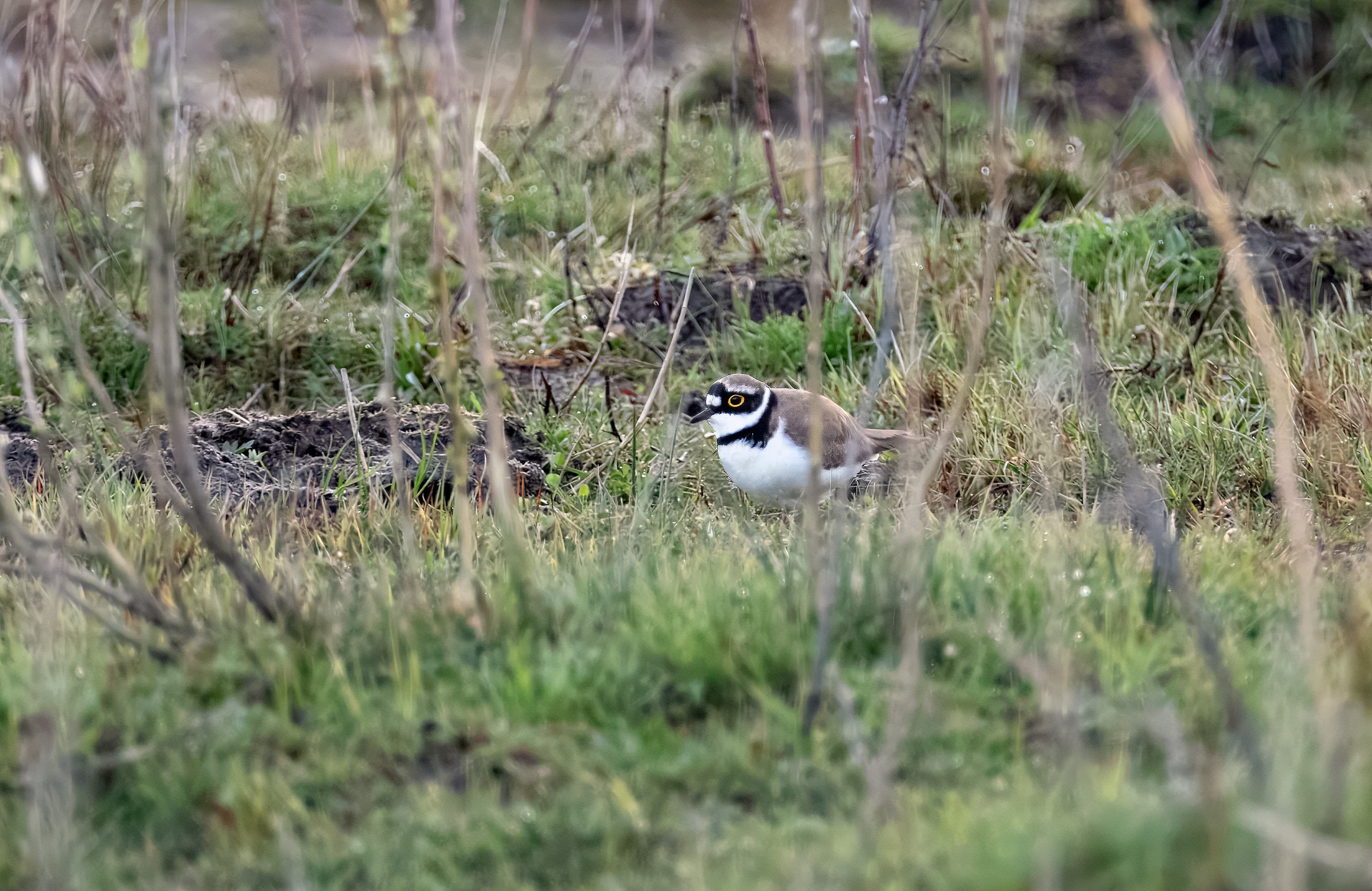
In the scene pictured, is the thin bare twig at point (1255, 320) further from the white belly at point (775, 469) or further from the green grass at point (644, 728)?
the white belly at point (775, 469)

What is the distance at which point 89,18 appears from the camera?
14.8 ft

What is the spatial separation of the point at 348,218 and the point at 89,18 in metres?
2.54

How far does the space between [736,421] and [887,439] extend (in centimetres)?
76

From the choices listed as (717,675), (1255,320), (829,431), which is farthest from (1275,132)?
(717,675)

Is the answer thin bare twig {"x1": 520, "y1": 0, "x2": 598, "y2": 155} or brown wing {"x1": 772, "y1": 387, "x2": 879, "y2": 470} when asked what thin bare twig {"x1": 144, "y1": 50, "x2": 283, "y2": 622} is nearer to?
brown wing {"x1": 772, "y1": 387, "x2": 879, "y2": 470}

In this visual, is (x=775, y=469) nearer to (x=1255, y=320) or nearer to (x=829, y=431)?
(x=829, y=431)

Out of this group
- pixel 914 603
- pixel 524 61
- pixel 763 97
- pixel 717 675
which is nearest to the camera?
pixel 914 603

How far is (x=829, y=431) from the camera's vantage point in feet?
14.3

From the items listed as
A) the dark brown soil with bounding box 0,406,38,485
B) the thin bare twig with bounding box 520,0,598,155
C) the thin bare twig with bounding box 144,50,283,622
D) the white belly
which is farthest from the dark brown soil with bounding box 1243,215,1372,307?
the dark brown soil with bounding box 0,406,38,485

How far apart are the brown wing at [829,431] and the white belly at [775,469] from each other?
0.12 feet

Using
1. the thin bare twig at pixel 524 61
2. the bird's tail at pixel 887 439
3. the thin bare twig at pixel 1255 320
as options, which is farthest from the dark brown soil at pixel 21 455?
the thin bare twig at pixel 1255 320

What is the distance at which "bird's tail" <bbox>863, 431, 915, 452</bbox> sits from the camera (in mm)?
4715

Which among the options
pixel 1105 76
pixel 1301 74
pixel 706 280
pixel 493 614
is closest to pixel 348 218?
pixel 706 280

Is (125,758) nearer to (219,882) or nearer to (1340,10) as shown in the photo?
(219,882)
